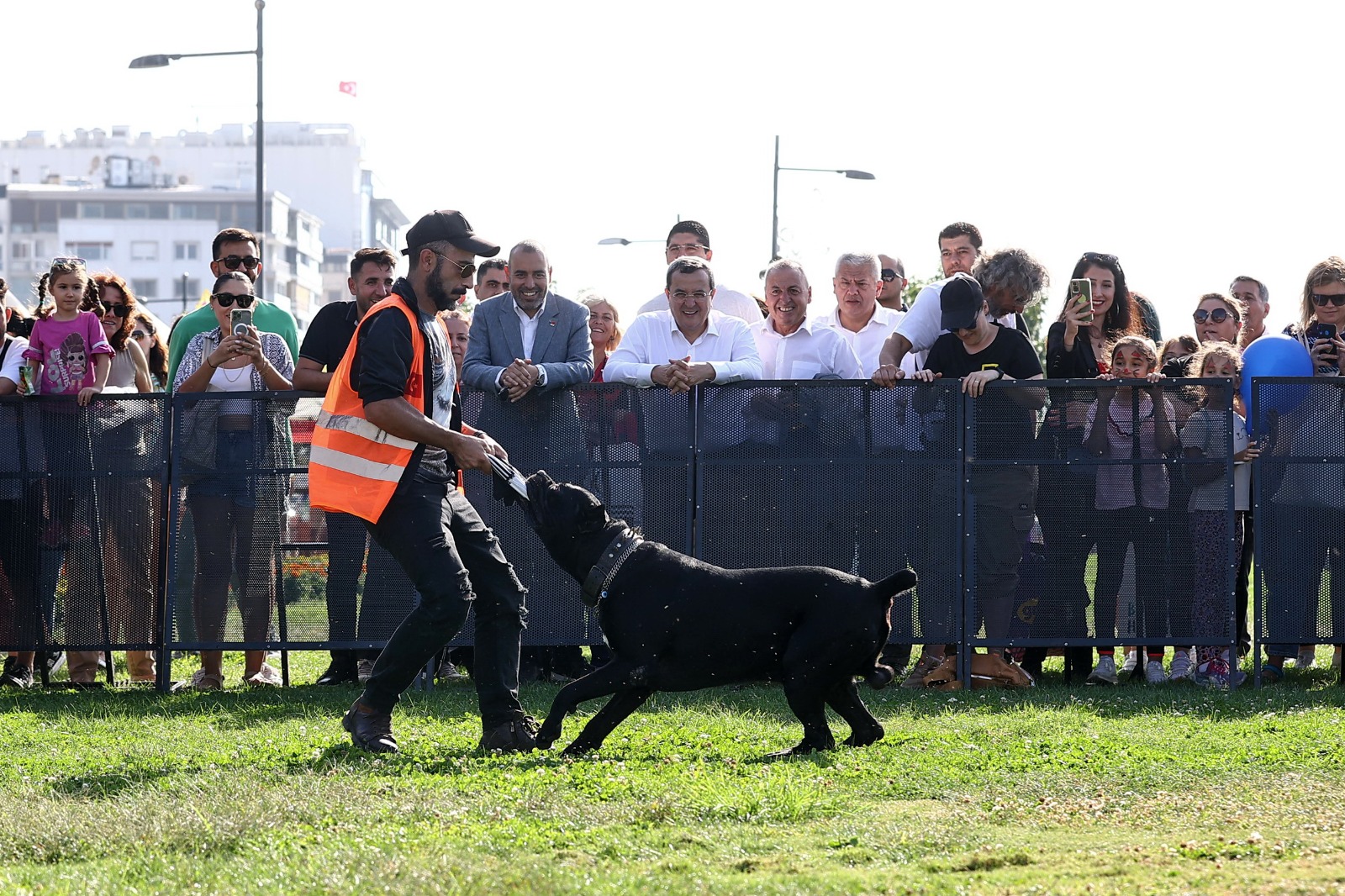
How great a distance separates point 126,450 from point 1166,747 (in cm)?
611

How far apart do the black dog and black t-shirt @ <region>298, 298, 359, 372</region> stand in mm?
3210

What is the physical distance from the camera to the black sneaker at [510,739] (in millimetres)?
6777

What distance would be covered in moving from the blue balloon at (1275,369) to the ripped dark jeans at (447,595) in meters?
4.81

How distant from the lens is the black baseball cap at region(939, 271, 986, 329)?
361 inches

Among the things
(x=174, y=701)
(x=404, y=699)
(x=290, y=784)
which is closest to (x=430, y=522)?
(x=290, y=784)

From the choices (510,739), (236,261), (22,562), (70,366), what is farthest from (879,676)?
(70,366)

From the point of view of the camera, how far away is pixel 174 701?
882cm

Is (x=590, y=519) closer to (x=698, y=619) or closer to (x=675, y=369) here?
(x=698, y=619)

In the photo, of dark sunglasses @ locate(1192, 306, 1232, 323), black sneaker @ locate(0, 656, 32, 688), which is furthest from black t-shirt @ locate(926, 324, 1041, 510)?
black sneaker @ locate(0, 656, 32, 688)

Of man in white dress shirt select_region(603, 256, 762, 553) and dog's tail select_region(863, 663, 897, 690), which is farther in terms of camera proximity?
man in white dress shirt select_region(603, 256, 762, 553)

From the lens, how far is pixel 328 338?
958cm

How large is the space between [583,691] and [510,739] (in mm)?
452

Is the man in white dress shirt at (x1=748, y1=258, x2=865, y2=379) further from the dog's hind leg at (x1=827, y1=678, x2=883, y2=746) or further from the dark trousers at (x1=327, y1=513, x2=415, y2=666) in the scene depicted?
the dog's hind leg at (x1=827, y1=678, x2=883, y2=746)

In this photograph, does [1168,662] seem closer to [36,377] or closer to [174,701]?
[174,701]
